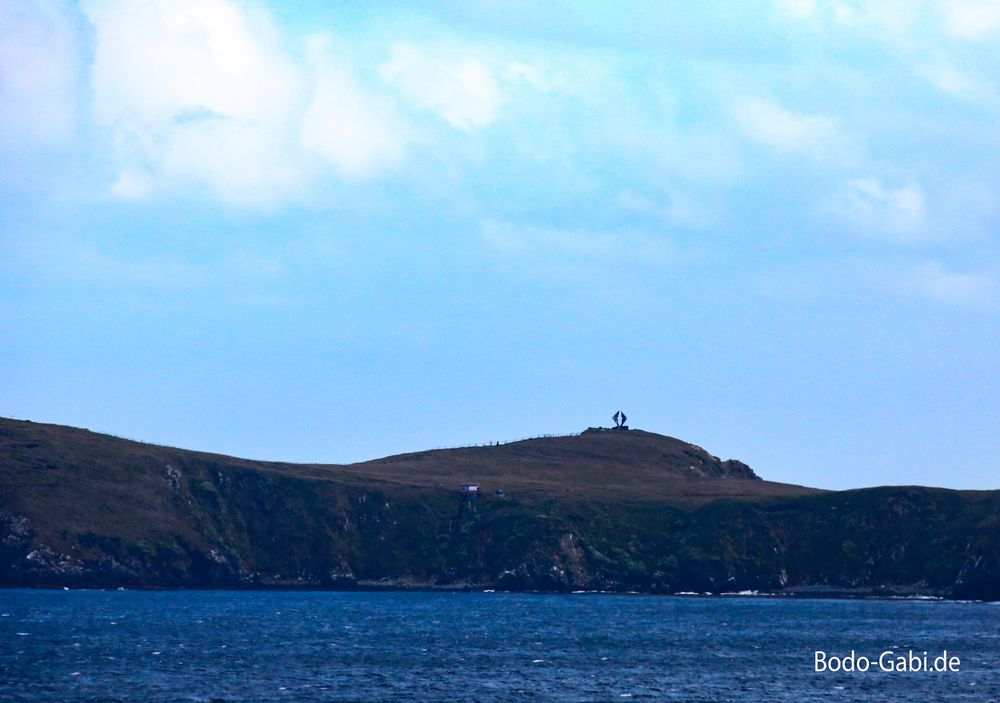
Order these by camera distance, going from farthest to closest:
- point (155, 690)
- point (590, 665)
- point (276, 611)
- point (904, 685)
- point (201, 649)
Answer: point (276, 611), point (201, 649), point (590, 665), point (904, 685), point (155, 690)

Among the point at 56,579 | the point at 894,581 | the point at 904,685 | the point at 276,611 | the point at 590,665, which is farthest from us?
the point at 894,581

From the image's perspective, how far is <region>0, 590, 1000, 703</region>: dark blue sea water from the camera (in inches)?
2849

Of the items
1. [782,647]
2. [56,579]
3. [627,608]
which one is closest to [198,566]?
[56,579]

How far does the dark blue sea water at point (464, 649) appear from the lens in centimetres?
7238

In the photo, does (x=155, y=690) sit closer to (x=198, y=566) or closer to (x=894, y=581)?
(x=198, y=566)

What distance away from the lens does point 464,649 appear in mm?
98750

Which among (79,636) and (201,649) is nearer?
(201,649)

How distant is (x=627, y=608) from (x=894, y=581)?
51844mm

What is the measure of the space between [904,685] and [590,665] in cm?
2101

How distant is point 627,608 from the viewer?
158 m

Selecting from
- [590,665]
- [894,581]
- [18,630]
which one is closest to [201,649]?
[18,630]

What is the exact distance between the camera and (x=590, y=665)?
87.6 metres

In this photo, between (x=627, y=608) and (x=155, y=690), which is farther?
(x=627, y=608)

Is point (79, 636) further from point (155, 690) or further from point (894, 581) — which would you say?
point (894, 581)
